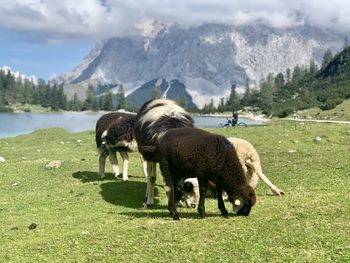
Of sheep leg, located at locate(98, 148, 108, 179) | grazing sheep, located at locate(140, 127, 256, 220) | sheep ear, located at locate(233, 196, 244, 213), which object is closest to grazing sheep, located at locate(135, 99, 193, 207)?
grazing sheep, located at locate(140, 127, 256, 220)

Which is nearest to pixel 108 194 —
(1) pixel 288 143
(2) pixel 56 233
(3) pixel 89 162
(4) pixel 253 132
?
(2) pixel 56 233

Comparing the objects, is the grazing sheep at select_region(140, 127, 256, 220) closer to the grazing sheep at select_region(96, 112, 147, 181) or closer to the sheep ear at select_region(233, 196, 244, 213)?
the sheep ear at select_region(233, 196, 244, 213)

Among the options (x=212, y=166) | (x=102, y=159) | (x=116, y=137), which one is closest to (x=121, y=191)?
(x=116, y=137)

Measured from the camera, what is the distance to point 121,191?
22281 mm

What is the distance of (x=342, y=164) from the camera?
928 inches

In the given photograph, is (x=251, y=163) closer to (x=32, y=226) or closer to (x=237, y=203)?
(x=237, y=203)

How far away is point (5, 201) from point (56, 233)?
7994 mm

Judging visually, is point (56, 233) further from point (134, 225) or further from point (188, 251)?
point (188, 251)

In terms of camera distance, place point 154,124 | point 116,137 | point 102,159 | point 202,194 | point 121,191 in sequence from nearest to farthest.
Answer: point 202,194, point 154,124, point 121,191, point 116,137, point 102,159

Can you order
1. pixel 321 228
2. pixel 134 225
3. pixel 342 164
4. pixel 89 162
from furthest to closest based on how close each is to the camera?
pixel 89 162
pixel 342 164
pixel 134 225
pixel 321 228

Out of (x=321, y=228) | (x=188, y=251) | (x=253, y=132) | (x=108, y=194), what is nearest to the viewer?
(x=188, y=251)

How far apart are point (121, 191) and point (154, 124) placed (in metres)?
5.29

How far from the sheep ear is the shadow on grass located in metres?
4.65

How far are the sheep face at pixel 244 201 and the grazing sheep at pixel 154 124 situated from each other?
3390 millimetres
